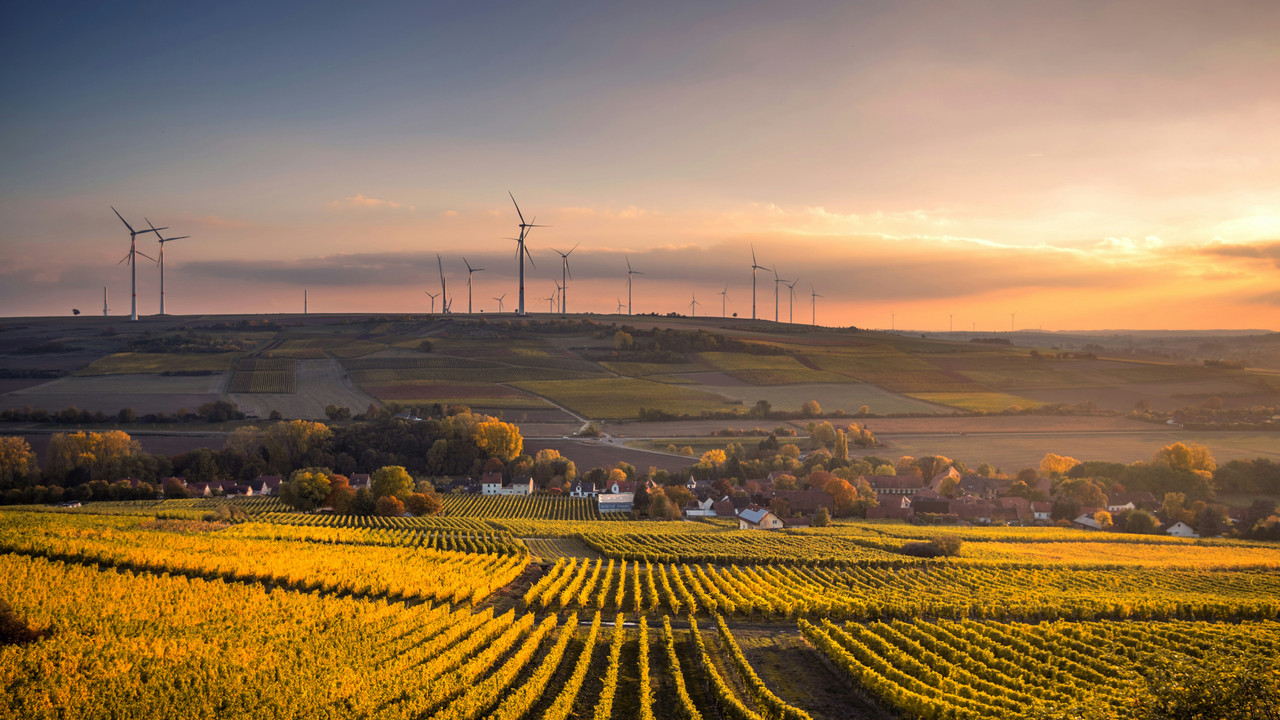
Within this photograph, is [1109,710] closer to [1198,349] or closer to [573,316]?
[573,316]

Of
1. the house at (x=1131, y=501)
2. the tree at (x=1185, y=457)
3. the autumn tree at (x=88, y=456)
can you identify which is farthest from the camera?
the tree at (x=1185, y=457)

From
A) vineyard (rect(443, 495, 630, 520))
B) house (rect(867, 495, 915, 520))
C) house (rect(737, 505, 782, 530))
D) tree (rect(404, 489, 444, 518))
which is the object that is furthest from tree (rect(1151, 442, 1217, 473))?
tree (rect(404, 489, 444, 518))

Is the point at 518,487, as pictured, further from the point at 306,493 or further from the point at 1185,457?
the point at 1185,457

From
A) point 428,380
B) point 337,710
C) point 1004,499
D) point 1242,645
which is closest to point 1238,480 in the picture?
point 1004,499

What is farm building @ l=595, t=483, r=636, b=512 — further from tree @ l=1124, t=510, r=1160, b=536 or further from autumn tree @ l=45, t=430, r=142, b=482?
Result: autumn tree @ l=45, t=430, r=142, b=482

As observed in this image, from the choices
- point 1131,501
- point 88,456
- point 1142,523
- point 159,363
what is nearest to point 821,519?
point 1142,523

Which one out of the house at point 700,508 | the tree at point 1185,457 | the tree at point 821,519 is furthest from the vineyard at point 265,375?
the tree at point 1185,457

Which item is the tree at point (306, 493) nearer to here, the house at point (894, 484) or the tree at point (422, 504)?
the tree at point (422, 504)
